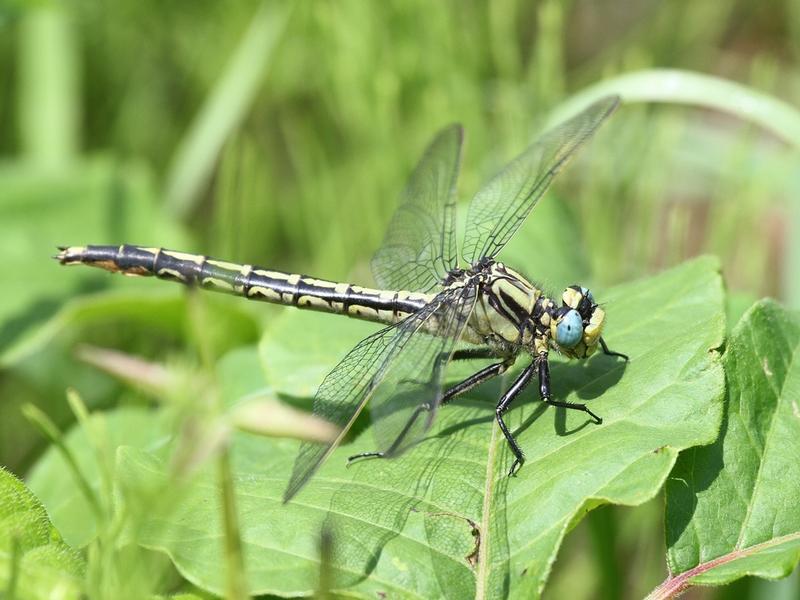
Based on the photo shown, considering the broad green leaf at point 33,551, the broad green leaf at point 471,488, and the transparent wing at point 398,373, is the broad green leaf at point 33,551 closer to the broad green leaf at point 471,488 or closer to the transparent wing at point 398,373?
the broad green leaf at point 471,488

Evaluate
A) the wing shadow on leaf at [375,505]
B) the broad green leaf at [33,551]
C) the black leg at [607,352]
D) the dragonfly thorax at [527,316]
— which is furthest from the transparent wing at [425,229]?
the broad green leaf at [33,551]

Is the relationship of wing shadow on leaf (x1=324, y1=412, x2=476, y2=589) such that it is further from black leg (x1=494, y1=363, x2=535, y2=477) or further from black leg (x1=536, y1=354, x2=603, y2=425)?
black leg (x1=536, y1=354, x2=603, y2=425)

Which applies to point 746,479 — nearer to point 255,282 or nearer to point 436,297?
point 436,297

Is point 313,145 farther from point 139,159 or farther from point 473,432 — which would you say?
point 473,432

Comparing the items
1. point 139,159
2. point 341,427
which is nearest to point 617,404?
point 341,427

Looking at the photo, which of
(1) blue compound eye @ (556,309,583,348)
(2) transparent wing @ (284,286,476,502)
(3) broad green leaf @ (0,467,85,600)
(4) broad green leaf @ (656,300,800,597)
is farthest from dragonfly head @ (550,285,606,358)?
(3) broad green leaf @ (0,467,85,600)

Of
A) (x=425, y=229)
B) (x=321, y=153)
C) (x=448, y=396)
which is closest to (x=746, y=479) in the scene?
(x=448, y=396)
